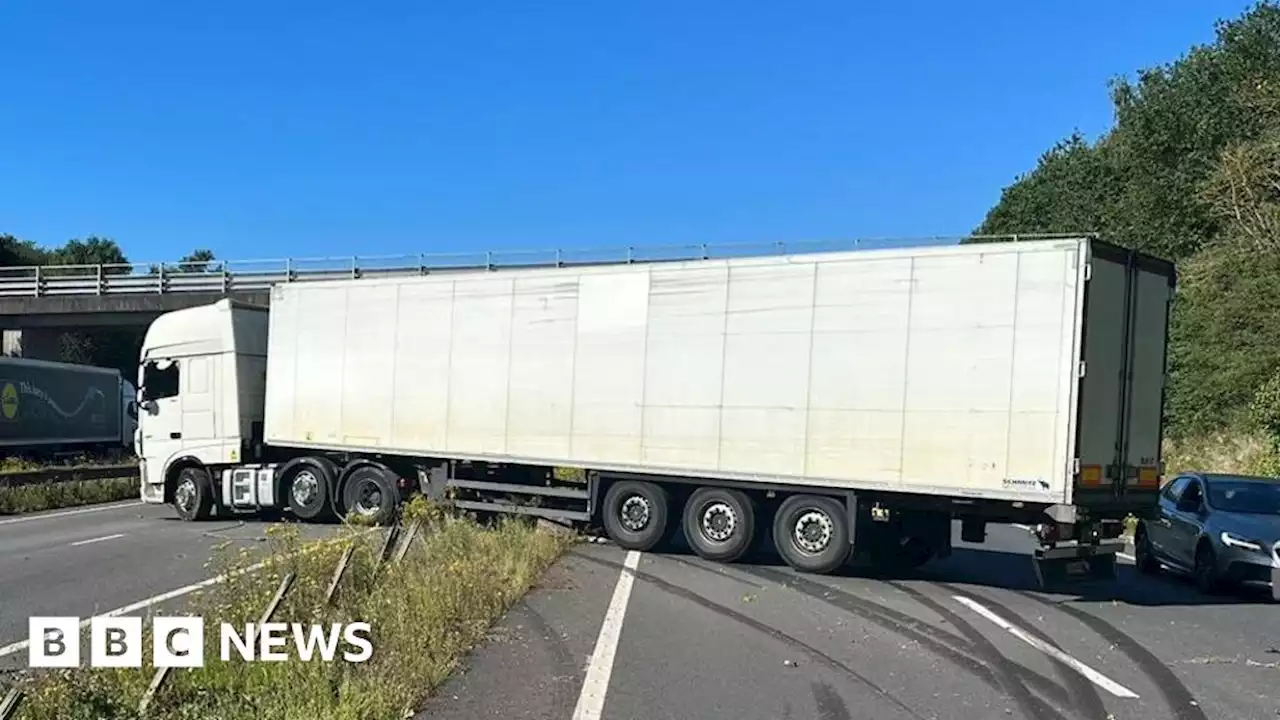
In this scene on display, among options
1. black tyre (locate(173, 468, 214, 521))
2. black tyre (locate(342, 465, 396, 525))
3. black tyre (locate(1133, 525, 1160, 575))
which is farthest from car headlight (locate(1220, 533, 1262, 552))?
black tyre (locate(173, 468, 214, 521))

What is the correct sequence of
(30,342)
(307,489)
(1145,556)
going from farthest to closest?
(30,342) → (307,489) → (1145,556)

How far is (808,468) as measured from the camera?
13.4m

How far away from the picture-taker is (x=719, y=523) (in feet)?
47.4

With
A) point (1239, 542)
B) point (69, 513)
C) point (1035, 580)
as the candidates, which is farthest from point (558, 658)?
point (69, 513)

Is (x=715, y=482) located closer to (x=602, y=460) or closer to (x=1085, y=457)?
(x=602, y=460)

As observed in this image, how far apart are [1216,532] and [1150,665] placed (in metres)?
5.01

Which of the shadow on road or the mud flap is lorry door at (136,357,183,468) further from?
the mud flap

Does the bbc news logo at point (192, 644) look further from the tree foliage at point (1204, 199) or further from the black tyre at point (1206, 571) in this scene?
the tree foliage at point (1204, 199)

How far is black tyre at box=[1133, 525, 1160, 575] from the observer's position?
15.0 meters

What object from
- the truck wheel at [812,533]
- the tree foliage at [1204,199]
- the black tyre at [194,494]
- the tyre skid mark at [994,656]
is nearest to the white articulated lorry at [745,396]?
the truck wheel at [812,533]

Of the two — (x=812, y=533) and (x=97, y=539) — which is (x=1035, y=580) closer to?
(x=812, y=533)

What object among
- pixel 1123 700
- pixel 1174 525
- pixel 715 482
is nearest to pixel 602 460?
pixel 715 482

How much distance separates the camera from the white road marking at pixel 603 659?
7.04m

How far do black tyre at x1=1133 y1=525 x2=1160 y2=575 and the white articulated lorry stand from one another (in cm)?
232
